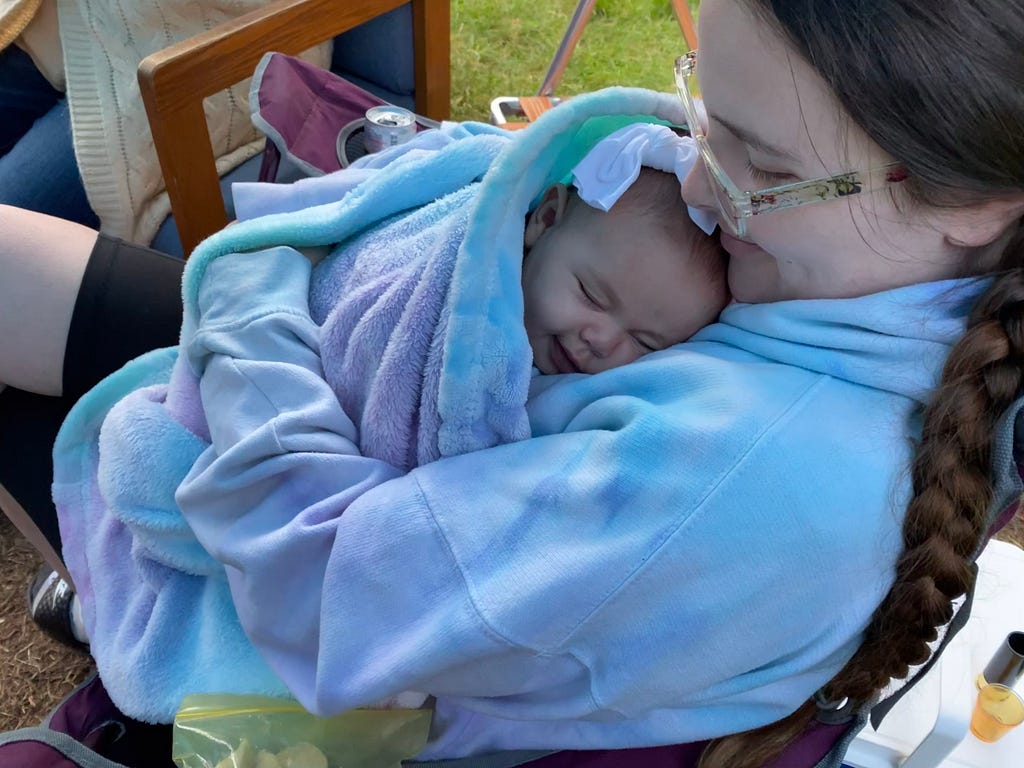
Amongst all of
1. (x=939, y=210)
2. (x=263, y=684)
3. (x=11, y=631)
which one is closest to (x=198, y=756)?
(x=263, y=684)

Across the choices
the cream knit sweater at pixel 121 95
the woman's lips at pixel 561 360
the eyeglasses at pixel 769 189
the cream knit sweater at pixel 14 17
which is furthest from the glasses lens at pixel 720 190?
the cream knit sweater at pixel 14 17

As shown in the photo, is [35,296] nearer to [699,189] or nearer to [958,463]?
[699,189]

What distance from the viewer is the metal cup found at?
1.35 meters

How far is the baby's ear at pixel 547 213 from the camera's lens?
43.8 inches

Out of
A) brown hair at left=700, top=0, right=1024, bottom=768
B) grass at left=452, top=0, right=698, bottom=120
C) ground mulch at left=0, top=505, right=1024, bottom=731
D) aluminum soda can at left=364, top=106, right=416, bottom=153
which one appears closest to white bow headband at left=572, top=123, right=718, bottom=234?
brown hair at left=700, top=0, right=1024, bottom=768

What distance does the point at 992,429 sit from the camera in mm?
736

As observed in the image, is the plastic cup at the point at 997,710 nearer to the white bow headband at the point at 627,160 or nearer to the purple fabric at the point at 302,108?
the white bow headband at the point at 627,160

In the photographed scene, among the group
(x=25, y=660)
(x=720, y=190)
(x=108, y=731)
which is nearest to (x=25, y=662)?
(x=25, y=660)

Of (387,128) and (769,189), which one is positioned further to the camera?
(387,128)

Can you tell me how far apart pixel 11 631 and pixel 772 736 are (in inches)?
64.7

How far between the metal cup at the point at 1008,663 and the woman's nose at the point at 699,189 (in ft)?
3.20

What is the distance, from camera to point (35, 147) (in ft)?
6.22

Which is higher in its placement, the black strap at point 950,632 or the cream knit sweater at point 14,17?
the cream knit sweater at point 14,17

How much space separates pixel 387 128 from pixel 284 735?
4.17ft
